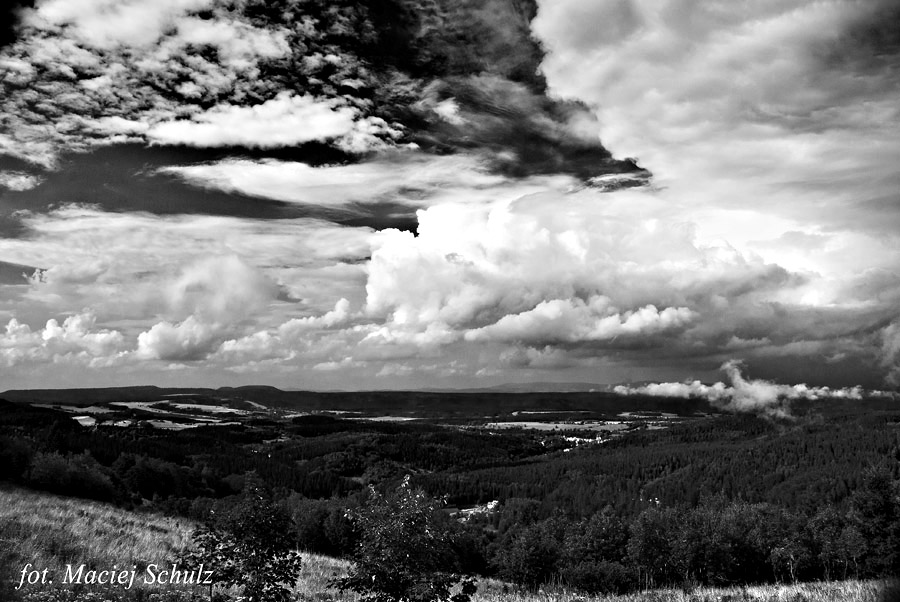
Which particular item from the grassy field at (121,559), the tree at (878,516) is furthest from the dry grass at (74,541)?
the tree at (878,516)

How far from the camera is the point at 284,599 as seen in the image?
1576cm

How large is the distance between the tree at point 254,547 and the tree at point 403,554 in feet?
5.98

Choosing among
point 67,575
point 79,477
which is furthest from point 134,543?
point 79,477

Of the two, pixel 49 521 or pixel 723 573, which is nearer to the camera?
pixel 49 521

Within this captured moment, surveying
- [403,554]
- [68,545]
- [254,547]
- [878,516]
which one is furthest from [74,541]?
[878,516]

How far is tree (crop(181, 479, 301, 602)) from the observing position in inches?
598

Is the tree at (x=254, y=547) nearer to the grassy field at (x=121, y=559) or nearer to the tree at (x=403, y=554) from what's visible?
the tree at (x=403, y=554)

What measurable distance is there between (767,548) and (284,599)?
4052 inches

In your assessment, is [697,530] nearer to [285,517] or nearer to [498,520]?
[285,517]

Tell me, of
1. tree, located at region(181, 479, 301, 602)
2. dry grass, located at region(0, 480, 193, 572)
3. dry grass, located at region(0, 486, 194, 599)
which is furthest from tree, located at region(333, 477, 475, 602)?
dry grass, located at region(0, 480, 193, 572)

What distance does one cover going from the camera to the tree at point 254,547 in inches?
598

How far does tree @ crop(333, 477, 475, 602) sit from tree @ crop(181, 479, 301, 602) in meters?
1.82

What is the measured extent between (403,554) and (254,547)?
166 inches

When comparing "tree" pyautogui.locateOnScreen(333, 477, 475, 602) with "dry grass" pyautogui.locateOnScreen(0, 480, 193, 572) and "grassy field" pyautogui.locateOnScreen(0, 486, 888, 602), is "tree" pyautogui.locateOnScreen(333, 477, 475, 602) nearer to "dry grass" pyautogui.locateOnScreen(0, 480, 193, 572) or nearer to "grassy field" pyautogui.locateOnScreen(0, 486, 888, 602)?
"grassy field" pyautogui.locateOnScreen(0, 486, 888, 602)
